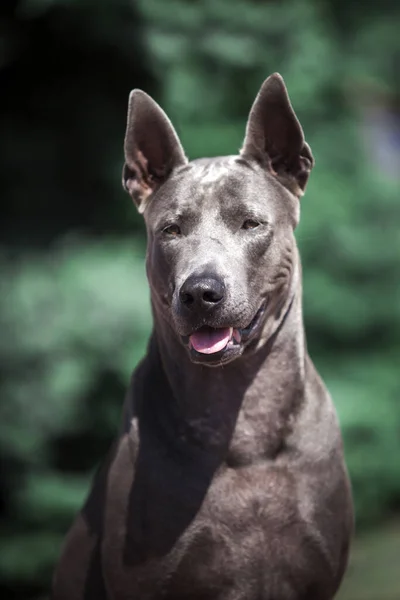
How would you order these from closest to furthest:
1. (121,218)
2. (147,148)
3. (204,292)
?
(204,292) < (147,148) < (121,218)

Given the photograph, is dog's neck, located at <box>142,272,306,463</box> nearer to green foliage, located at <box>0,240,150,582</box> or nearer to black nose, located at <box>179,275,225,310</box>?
black nose, located at <box>179,275,225,310</box>

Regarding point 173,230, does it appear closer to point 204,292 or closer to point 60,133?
point 204,292

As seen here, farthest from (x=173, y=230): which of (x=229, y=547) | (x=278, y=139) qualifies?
(x=229, y=547)

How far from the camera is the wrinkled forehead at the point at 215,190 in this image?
103 inches

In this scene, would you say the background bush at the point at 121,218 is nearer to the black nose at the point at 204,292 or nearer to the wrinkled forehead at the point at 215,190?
the wrinkled forehead at the point at 215,190

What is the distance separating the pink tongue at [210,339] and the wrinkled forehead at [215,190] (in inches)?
12.9

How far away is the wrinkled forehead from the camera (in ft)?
8.59

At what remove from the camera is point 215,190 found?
2629 millimetres

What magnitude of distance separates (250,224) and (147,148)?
449 millimetres

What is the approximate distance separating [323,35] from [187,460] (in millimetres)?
4643

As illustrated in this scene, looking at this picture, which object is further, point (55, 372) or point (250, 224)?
point (55, 372)

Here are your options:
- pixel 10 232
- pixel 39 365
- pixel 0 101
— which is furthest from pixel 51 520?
pixel 0 101

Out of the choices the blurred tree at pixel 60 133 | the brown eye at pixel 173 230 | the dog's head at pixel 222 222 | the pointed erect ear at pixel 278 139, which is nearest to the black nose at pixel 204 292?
the dog's head at pixel 222 222

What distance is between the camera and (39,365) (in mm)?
5406
